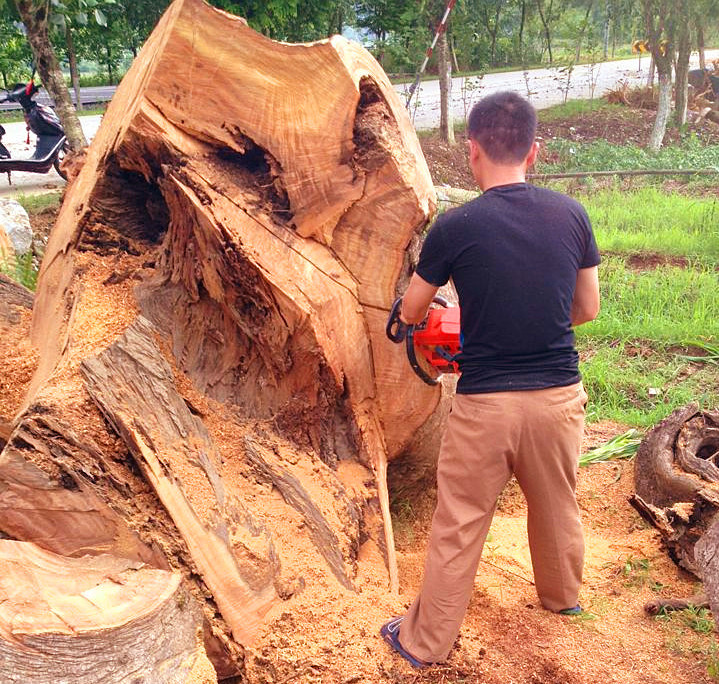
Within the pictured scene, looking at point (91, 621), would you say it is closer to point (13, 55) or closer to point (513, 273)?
point (513, 273)

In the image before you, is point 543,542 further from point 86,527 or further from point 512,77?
point 512,77

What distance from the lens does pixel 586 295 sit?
2.43m

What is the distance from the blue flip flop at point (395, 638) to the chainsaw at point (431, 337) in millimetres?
833

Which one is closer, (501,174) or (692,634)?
(501,174)

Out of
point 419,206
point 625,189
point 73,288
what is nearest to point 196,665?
point 73,288

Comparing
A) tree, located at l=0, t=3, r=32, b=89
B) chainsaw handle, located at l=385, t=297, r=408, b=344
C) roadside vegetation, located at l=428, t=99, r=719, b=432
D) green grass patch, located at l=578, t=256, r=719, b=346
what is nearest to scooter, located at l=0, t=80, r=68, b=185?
roadside vegetation, located at l=428, t=99, r=719, b=432

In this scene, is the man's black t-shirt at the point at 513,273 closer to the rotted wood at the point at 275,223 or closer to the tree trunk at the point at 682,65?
the rotted wood at the point at 275,223

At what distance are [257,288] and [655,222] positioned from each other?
575 cm

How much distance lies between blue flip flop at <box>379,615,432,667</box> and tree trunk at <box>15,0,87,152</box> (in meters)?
5.15

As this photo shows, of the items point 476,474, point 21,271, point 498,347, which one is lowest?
point 476,474

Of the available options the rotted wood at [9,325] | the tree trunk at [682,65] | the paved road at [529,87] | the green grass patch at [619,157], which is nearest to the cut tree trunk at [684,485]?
the rotted wood at [9,325]

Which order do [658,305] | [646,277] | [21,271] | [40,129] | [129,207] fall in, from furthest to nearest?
[40,129], [646,277], [658,305], [21,271], [129,207]

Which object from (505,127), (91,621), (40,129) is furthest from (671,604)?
(40,129)

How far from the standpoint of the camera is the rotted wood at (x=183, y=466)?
2.19 meters
